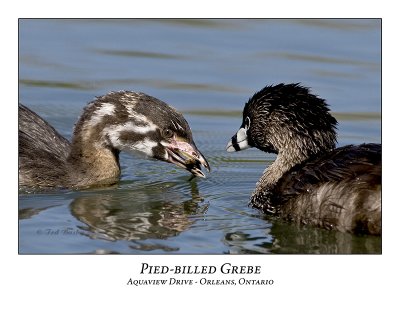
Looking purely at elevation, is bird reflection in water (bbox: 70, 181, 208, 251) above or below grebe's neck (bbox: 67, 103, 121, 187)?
below

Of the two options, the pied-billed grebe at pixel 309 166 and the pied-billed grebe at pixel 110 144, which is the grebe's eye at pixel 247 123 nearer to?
the pied-billed grebe at pixel 309 166

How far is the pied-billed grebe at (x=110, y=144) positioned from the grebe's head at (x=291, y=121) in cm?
84

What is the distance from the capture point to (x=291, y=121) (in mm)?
12633

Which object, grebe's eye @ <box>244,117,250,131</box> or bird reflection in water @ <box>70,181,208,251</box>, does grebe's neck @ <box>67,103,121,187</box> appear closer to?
bird reflection in water @ <box>70,181,208,251</box>

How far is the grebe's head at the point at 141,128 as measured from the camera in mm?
13344

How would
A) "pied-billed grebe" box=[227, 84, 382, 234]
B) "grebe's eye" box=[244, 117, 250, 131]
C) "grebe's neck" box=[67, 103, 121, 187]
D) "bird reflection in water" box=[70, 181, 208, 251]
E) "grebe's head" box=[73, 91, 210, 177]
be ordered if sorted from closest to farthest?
"pied-billed grebe" box=[227, 84, 382, 234] < "bird reflection in water" box=[70, 181, 208, 251] < "grebe's eye" box=[244, 117, 250, 131] < "grebe's head" box=[73, 91, 210, 177] < "grebe's neck" box=[67, 103, 121, 187]

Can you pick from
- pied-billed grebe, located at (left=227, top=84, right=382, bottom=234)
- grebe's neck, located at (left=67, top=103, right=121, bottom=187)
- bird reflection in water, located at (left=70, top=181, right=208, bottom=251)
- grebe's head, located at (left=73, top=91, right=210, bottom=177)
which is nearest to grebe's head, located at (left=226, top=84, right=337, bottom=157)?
pied-billed grebe, located at (left=227, top=84, right=382, bottom=234)

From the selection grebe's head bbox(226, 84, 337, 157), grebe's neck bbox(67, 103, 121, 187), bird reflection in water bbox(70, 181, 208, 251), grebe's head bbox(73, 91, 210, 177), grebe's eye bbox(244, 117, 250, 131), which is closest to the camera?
bird reflection in water bbox(70, 181, 208, 251)

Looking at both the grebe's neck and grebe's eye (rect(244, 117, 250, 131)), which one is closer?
grebe's eye (rect(244, 117, 250, 131))

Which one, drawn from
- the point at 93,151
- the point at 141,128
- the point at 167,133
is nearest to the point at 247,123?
the point at 167,133

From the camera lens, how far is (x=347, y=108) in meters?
16.3

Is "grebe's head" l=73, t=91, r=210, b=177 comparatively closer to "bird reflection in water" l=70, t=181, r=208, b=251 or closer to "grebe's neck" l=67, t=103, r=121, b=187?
"grebe's neck" l=67, t=103, r=121, b=187

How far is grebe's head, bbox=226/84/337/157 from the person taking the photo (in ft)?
41.1

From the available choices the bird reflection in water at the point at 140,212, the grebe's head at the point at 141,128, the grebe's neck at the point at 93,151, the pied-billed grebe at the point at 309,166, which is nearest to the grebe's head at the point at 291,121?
the pied-billed grebe at the point at 309,166
